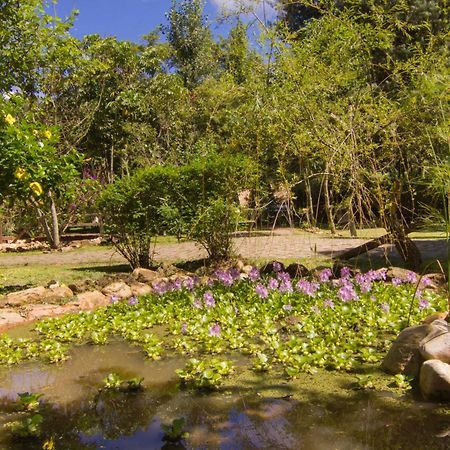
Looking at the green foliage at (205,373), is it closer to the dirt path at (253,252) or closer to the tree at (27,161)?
the tree at (27,161)

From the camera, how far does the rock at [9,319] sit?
5.98 m

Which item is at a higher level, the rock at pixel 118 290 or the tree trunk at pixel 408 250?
the tree trunk at pixel 408 250

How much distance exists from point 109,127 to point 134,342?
13473mm

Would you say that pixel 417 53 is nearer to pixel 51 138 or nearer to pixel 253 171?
pixel 253 171

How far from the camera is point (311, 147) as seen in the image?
710 centimetres

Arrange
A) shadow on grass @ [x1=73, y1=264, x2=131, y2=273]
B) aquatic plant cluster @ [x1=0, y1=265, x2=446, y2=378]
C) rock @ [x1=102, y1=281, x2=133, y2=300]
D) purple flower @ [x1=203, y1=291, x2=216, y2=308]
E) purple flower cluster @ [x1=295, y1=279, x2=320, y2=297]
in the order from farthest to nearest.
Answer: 1. shadow on grass @ [x1=73, y1=264, x2=131, y2=273]
2. rock @ [x1=102, y1=281, x2=133, y2=300]
3. purple flower cluster @ [x1=295, y1=279, x2=320, y2=297]
4. purple flower @ [x1=203, y1=291, x2=216, y2=308]
5. aquatic plant cluster @ [x1=0, y1=265, x2=446, y2=378]

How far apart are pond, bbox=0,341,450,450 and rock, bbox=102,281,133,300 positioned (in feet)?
9.74

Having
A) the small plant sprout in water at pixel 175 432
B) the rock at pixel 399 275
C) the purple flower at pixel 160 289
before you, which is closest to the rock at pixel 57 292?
the purple flower at pixel 160 289

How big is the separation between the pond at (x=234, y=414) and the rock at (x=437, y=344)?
342 millimetres

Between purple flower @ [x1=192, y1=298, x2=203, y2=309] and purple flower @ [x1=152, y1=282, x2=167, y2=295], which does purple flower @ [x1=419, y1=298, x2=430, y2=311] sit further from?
purple flower @ [x1=152, y1=282, x2=167, y2=295]

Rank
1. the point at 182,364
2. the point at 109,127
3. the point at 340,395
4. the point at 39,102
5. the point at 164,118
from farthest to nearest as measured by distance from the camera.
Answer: the point at 164,118 < the point at 109,127 < the point at 39,102 < the point at 182,364 < the point at 340,395

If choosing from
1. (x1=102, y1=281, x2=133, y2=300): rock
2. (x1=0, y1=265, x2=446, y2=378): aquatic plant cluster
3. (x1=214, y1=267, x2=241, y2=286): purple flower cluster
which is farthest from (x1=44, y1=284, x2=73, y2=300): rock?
(x1=214, y1=267, x2=241, y2=286): purple flower cluster

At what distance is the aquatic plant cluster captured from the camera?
441cm

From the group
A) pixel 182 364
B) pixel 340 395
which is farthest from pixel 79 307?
pixel 340 395
